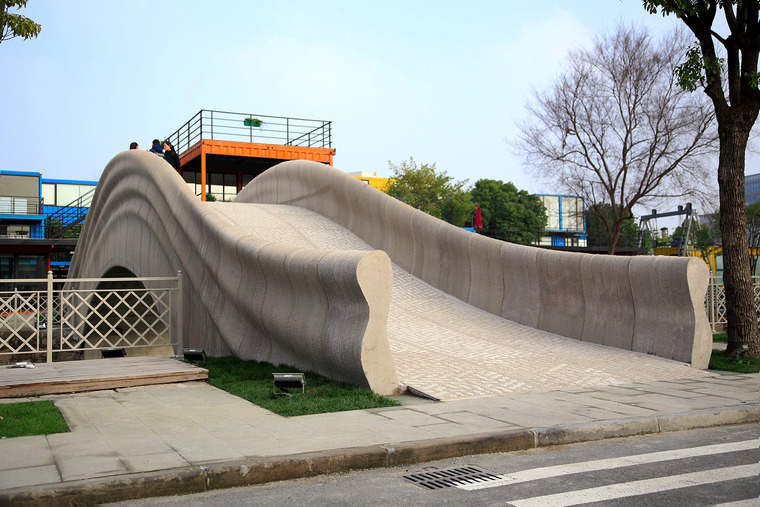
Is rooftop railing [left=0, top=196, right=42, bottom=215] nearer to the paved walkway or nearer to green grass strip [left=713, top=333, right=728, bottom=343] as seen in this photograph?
the paved walkway

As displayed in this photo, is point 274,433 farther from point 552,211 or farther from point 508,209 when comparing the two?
point 552,211

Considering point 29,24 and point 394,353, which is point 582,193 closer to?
point 394,353

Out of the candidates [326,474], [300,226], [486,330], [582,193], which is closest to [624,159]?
[582,193]

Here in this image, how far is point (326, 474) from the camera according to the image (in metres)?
4.72

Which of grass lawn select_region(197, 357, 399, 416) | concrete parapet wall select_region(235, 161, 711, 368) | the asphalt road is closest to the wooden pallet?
grass lawn select_region(197, 357, 399, 416)

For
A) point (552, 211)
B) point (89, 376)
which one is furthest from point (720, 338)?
point (552, 211)

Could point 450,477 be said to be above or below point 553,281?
below

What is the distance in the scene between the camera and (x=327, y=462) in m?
4.71

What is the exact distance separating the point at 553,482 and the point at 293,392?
3.37 m

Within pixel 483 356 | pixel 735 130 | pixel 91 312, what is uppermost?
pixel 735 130

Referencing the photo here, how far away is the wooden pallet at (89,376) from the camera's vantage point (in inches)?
301

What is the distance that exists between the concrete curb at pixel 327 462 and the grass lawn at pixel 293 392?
150 cm

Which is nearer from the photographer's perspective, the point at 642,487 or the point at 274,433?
the point at 642,487

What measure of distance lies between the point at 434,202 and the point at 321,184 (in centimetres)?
3077
